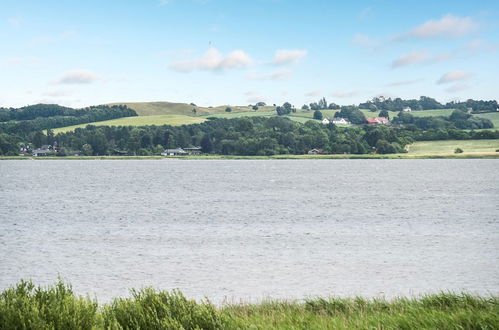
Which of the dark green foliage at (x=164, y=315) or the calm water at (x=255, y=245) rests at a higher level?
the dark green foliage at (x=164, y=315)

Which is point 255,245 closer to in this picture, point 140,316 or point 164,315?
point 164,315

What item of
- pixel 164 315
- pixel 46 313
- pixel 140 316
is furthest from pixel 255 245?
pixel 46 313

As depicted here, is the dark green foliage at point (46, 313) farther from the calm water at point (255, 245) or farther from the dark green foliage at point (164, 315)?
the calm water at point (255, 245)

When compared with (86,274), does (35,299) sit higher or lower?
higher

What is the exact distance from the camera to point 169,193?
110188 mm

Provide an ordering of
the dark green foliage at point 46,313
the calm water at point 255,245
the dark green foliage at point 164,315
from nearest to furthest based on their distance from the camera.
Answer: the dark green foliage at point 46,313 → the dark green foliage at point 164,315 → the calm water at point 255,245

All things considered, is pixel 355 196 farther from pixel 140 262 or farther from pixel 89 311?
pixel 89 311

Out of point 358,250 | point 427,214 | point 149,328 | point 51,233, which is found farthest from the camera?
point 427,214

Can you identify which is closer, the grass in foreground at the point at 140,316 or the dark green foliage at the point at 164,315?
the grass in foreground at the point at 140,316

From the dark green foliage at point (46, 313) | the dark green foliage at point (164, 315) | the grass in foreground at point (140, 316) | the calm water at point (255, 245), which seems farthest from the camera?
the calm water at point (255, 245)

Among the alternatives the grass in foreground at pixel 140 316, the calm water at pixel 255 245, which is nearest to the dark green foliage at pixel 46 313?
the grass in foreground at pixel 140 316

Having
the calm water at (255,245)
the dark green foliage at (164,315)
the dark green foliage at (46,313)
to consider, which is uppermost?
the dark green foliage at (46,313)

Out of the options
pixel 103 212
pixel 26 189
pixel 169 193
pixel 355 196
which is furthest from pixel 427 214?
pixel 26 189

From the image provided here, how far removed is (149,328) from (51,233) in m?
47.6
